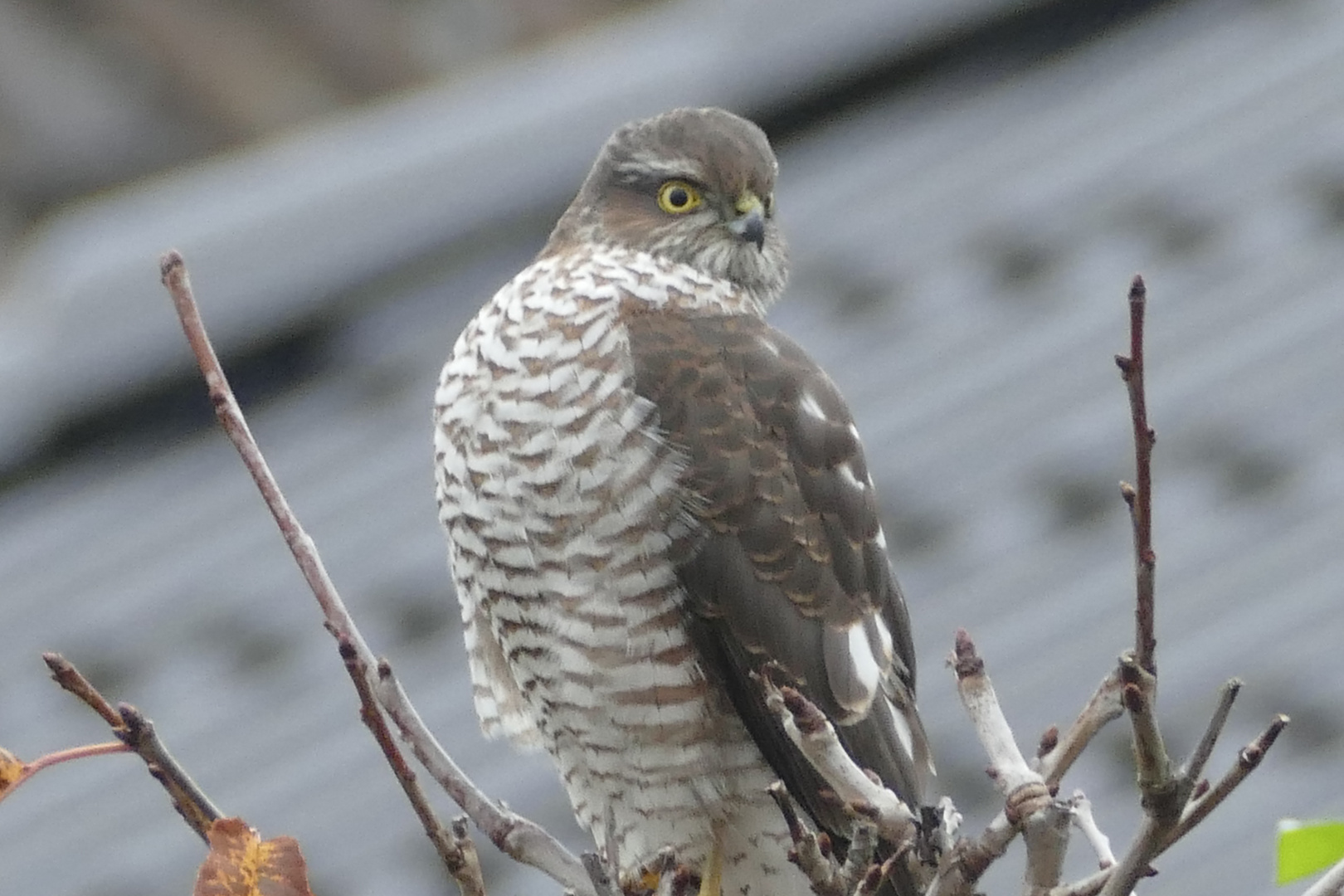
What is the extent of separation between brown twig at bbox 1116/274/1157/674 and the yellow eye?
2.01 m

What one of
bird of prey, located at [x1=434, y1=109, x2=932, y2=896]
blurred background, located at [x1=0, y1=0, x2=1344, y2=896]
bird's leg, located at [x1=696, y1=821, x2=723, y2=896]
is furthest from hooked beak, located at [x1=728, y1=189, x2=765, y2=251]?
blurred background, located at [x1=0, y1=0, x2=1344, y2=896]

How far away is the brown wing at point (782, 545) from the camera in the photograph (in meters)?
3.24

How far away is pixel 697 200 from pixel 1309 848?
6.77 ft

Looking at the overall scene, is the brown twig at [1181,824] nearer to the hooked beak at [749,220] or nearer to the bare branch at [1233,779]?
the bare branch at [1233,779]

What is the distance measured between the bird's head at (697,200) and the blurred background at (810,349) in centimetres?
226

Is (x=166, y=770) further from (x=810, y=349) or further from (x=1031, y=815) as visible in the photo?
(x=810, y=349)

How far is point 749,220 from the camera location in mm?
3773

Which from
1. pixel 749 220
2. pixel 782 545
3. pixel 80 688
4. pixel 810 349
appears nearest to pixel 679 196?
pixel 749 220

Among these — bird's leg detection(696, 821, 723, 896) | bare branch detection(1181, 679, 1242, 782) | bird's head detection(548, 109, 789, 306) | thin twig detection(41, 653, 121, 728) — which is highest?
bird's head detection(548, 109, 789, 306)

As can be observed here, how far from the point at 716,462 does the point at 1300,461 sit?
11.9 feet

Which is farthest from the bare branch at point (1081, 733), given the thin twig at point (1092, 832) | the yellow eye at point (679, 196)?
the yellow eye at point (679, 196)

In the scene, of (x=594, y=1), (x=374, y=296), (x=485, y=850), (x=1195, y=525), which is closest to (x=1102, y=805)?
(x=1195, y=525)

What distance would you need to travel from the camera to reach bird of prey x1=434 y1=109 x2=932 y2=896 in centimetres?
321

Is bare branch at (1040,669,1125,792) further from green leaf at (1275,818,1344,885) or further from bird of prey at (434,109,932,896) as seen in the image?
bird of prey at (434,109,932,896)
